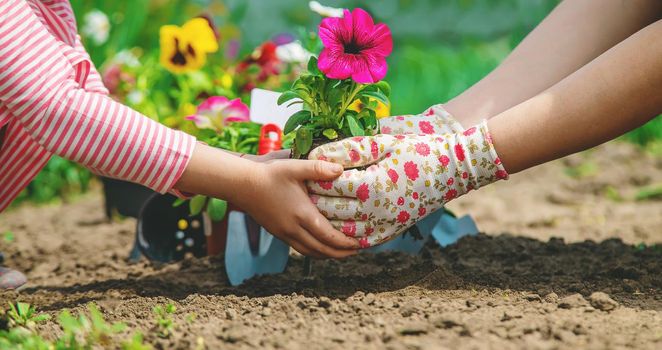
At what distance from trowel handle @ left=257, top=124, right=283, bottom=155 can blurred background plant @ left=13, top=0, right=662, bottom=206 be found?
0.29 meters

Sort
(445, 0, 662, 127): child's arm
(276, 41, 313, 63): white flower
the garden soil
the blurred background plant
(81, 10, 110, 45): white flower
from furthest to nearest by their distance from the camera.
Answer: (81, 10, 110, 45): white flower
the blurred background plant
(276, 41, 313, 63): white flower
(445, 0, 662, 127): child's arm
the garden soil

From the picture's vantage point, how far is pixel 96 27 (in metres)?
3.23

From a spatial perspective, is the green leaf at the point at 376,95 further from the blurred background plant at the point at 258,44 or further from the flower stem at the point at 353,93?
the blurred background plant at the point at 258,44

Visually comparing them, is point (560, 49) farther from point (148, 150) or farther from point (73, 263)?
point (73, 263)

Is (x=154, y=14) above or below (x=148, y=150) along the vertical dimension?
above

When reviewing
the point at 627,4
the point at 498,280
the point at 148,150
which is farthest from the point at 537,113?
the point at 148,150

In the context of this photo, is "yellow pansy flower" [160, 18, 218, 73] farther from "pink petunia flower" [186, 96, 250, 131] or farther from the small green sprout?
the small green sprout

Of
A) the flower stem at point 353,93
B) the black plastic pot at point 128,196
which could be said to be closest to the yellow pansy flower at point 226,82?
the black plastic pot at point 128,196

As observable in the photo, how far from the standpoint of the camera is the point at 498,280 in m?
1.52

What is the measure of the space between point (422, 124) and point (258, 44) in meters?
2.99

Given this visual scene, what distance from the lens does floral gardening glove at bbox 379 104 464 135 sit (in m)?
1.58

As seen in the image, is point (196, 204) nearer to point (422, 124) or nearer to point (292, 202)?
point (292, 202)

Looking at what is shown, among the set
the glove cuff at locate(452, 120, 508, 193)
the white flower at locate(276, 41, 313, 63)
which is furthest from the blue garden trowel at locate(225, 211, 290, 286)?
the white flower at locate(276, 41, 313, 63)

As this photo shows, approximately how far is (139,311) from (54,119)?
37 cm
